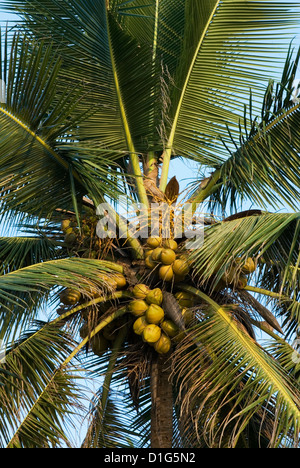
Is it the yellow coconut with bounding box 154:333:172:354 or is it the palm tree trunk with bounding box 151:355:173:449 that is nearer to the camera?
the yellow coconut with bounding box 154:333:172:354

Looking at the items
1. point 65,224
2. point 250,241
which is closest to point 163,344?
point 250,241

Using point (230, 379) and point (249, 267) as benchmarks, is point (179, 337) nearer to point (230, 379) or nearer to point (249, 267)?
point (230, 379)


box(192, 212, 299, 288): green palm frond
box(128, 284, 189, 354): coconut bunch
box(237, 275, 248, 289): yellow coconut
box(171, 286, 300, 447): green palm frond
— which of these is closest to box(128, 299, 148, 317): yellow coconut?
box(128, 284, 189, 354): coconut bunch

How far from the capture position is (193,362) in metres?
5.26

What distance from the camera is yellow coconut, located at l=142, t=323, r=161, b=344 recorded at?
18.2 ft

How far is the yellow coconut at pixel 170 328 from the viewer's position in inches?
222

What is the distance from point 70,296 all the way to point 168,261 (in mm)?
864

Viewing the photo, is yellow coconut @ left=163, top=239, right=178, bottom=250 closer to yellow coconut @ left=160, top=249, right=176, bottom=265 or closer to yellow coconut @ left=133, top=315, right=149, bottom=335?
yellow coconut @ left=160, top=249, right=176, bottom=265

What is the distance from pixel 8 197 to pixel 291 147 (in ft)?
8.18

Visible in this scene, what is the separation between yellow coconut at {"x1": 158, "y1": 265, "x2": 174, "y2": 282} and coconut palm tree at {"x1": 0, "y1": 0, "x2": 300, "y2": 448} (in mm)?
58

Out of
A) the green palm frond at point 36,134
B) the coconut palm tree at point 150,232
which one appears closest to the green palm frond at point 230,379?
the coconut palm tree at point 150,232

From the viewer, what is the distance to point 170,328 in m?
5.64

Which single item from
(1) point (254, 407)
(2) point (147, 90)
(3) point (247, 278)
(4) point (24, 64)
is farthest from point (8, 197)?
(1) point (254, 407)

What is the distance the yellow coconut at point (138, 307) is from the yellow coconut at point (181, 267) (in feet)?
1.22
